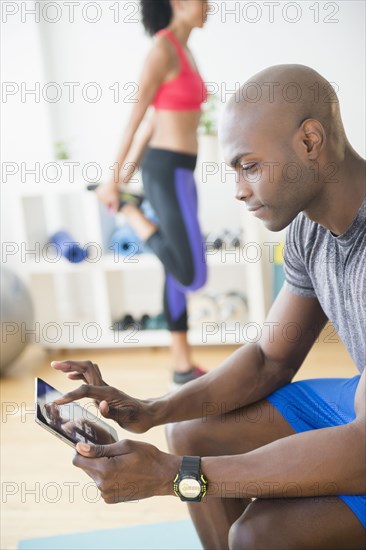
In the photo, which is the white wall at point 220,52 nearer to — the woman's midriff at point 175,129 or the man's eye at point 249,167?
the woman's midriff at point 175,129

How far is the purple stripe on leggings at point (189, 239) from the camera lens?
2.79m

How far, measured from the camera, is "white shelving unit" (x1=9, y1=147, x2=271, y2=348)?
321 cm

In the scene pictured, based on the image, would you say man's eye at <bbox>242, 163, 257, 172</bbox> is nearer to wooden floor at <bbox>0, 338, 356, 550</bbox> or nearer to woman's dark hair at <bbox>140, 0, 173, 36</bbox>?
wooden floor at <bbox>0, 338, 356, 550</bbox>

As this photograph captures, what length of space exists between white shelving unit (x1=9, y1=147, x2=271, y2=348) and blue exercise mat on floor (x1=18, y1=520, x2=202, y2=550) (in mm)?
1409

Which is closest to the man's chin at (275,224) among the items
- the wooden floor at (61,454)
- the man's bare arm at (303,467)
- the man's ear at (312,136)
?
the man's ear at (312,136)

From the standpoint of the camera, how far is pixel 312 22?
3264 millimetres

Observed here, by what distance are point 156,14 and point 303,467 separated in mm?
2130

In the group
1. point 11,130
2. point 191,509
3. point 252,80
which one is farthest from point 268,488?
point 11,130

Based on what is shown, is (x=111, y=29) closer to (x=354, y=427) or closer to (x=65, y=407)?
(x=65, y=407)

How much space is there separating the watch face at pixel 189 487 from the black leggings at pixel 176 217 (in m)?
1.74

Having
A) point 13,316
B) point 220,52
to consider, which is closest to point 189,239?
point 13,316

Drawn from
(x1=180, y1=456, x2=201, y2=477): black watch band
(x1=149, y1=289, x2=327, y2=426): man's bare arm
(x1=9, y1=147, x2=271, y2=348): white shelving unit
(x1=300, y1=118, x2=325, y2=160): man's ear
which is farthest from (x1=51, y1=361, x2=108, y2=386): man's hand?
(x1=9, y1=147, x2=271, y2=348): white shelving unit

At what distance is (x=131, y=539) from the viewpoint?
183 cm

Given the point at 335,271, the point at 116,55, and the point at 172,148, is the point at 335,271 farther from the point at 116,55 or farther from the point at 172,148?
the point at 116,55
